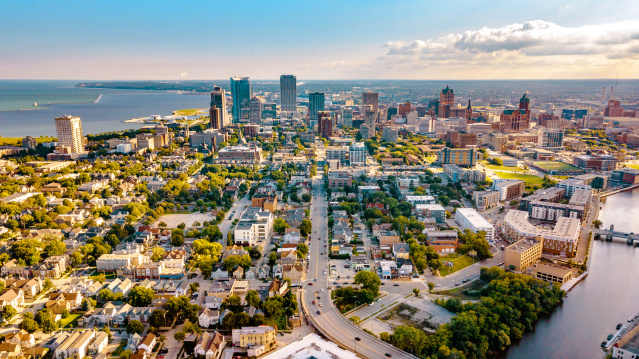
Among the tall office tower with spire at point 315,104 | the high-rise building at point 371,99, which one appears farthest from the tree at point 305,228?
the high-rise building at point 371,99

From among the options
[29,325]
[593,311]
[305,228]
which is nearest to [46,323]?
[29,325]

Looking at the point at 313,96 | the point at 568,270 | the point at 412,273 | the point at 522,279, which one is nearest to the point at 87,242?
the point at 412,273

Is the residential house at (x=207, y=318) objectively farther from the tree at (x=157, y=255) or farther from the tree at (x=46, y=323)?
the tree at (x=157, y=255)

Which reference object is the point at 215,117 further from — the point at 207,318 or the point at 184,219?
the point at 207,318

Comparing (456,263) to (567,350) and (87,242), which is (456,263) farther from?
(87,242)

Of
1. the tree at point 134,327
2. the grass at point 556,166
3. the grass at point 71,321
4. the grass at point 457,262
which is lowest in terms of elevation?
the grass at point 71,321

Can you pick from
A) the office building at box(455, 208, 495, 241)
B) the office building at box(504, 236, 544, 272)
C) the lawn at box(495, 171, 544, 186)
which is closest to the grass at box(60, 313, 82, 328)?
the office building at box(504, 236, 544, 272)
